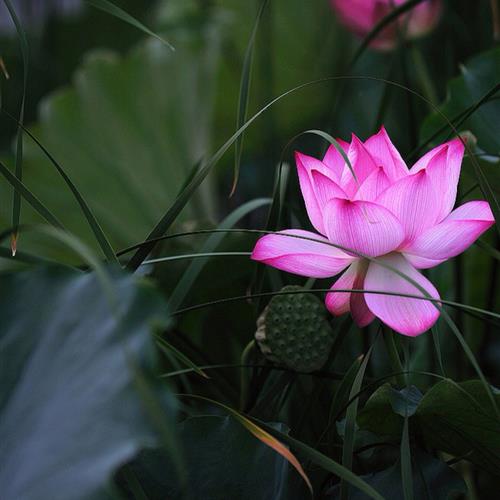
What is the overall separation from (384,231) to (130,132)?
807mm

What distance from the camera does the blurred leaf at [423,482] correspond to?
408 mm

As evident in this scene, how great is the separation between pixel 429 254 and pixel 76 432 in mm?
194

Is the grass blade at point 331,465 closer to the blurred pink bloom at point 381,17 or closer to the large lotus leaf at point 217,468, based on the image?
the large lotus leaf at point 217,468

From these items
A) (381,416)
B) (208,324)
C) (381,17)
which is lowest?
(208,324)

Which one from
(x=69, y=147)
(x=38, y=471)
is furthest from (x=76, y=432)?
(x=69, y=147)

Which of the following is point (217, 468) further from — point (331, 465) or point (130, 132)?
point (130, 132)

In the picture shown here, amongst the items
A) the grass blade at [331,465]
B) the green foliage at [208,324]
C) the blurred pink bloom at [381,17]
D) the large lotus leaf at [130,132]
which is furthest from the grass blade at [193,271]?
the large lotus leaf at [130,132]

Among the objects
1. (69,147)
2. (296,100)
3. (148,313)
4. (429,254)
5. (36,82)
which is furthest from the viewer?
(36,82)

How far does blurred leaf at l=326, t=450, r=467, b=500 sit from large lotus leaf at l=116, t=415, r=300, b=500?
0.11 feet

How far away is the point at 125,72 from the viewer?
112 cm

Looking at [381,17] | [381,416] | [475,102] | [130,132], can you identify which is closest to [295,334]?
[381,416]

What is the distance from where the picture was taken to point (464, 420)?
1.31 feet

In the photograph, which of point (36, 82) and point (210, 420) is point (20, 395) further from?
point (36, 82)

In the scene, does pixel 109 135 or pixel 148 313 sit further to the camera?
pixel 109 135
